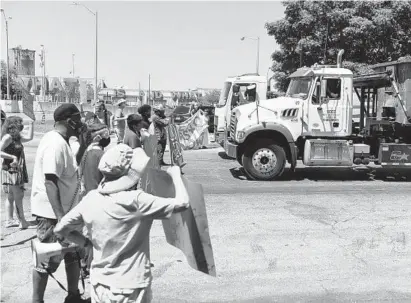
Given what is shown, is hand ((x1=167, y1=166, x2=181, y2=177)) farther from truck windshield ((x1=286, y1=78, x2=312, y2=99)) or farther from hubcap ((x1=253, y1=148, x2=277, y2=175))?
truck windshield ((x1=286, y1=78, x2=312, y2=99))

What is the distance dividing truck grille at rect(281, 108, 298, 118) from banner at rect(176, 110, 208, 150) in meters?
7.90

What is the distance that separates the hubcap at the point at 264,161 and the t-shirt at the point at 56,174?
25.9 ft

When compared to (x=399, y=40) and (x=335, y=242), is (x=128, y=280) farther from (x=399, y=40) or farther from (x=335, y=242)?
(x=399, y=40)

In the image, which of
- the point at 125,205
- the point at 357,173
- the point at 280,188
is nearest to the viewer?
the point at 125,205

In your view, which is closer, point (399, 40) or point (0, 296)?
point (0, 296)

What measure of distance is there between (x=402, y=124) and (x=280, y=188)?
354 centimetres

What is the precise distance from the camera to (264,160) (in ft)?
39.5

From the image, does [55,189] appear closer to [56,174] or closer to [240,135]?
[56,174]

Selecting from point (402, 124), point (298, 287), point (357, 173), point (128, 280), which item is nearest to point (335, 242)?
point (298, 287)

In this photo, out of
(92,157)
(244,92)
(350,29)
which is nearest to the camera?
(92,157)

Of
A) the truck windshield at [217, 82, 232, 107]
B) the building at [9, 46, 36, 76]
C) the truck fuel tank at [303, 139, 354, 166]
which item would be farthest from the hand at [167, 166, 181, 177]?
the building at [9, 46, 36, 76]

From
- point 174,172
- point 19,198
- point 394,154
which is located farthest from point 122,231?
point 394,154

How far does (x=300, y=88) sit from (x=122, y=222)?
402 inches

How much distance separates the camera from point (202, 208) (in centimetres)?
333
